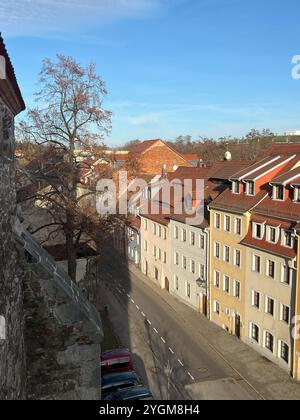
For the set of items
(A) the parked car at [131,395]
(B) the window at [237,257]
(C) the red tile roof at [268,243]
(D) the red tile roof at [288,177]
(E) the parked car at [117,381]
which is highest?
(D) the red tile roof at [288,177]

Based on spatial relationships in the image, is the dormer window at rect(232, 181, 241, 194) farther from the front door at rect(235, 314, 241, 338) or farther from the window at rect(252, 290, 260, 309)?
the front door at rect(235, 314, 241, 338)

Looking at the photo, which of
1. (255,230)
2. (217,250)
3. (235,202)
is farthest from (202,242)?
(255,230)

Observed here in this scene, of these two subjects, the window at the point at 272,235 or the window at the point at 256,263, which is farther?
the window at the point at 256,263

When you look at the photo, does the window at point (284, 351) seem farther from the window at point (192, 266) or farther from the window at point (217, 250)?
the window at point (192, 266)

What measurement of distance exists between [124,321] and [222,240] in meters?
8.33

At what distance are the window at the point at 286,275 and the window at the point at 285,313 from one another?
1280 mm

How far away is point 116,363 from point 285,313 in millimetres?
8669

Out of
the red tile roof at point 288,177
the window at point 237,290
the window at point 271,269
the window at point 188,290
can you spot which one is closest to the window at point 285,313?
the window at point 271,269

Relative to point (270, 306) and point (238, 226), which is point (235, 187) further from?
point (270, 306)

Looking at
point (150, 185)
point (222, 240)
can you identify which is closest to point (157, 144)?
point (150, 185)

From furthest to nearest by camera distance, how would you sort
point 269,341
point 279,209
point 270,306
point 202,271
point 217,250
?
1. point 202,271
2. point 217,250
3. point 269,341
4. point 270,306
5. point 279,209

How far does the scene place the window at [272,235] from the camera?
21844 millimetres

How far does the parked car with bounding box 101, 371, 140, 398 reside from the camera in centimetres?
1777

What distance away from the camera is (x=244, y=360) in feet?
75.9
